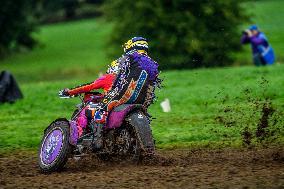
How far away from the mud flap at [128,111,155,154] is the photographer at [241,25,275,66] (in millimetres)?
21391

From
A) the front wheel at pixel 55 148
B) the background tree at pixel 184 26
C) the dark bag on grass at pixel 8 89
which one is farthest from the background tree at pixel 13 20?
the front wheel at pixel 55 148

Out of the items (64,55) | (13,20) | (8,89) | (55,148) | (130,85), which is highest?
(64,55)

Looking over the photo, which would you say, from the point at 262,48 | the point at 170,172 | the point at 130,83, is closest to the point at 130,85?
the point at 130,83

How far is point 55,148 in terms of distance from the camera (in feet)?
36.7

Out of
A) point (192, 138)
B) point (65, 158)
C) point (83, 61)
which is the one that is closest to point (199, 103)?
point (192, 138)

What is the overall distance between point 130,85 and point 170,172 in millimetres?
1558

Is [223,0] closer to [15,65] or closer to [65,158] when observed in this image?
[15,65]

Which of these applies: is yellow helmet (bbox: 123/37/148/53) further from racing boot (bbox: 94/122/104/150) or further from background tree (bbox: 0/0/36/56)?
background tree (bbox: 0/0/36/56)

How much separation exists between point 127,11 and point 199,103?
26.4 m

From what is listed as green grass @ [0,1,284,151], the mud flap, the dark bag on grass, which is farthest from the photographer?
the mud flap

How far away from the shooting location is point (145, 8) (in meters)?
44.7

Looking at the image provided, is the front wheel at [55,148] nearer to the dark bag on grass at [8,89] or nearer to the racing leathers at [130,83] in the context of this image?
the racing leathers at [130,83]

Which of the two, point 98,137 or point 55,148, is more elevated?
point 98,137

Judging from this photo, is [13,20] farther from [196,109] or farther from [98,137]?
[98,137]
